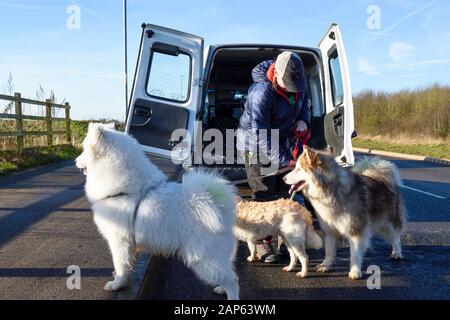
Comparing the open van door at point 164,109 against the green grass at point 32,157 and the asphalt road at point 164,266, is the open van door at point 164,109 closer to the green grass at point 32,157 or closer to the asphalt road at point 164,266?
the asphalt road at point 164,266

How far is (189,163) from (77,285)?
9.24ft

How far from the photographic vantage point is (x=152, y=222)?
365 cm

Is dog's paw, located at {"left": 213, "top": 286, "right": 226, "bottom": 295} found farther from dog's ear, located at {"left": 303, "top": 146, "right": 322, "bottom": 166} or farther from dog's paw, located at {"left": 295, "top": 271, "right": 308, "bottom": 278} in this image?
dog's ear, located at {"left": 303, "top": 146, "right": 322, "bottom": 166}

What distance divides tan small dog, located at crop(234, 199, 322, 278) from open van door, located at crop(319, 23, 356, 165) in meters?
1.73

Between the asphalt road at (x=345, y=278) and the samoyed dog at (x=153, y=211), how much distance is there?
0.66 m

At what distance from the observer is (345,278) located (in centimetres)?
480

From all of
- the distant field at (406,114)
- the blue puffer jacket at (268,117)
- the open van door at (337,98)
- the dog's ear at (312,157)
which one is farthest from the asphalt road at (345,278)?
the distant field at (406,114)

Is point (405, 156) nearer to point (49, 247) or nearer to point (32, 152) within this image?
point (32, 152)

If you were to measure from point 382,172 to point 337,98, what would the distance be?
1.93m

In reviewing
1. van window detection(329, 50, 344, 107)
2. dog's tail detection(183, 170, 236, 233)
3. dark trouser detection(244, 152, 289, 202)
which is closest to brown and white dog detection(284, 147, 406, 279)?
dark trouser detection(244, 152, 289, 202)

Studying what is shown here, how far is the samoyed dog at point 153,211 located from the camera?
142 inches

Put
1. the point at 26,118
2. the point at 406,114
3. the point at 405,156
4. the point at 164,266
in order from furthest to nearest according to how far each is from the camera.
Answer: the point at 406,114
the point at 405,156
the point at 26,118
the point at 164,266

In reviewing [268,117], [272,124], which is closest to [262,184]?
[272,124]

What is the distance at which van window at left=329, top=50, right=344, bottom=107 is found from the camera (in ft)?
22.2
